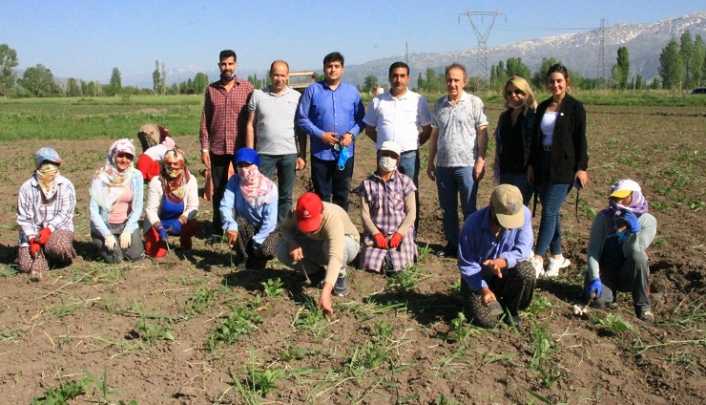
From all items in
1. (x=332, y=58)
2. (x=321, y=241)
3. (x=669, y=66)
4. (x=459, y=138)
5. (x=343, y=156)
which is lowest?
(x=321, y=241)

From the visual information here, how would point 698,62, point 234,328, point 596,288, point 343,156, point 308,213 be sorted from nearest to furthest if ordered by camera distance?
1. point 234,328
2. point 308,213
3. point 596,288
4. point 343,156
5. point 698,62

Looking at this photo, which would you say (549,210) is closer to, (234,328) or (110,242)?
(234,328)

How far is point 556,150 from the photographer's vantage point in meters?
4.77

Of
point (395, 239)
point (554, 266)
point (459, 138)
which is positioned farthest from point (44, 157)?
point (554, 266)

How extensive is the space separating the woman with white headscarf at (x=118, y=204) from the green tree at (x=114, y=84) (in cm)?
7414

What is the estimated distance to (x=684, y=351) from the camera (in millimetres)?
3859

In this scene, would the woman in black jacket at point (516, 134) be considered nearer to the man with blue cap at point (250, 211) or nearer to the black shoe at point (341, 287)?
the black shoe at point (341, 287)

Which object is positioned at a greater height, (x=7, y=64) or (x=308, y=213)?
(x=7, y=64)

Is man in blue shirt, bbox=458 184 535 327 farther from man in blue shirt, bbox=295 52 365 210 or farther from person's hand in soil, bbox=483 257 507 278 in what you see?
man in blue shirt, bbox=295 52 365 210

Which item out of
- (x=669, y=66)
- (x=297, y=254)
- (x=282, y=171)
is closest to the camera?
(x=297, y=254)

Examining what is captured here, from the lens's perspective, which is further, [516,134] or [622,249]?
[516,134]

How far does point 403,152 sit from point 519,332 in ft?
6.38

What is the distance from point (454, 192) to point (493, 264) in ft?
5.43

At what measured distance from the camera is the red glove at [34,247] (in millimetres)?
5234
